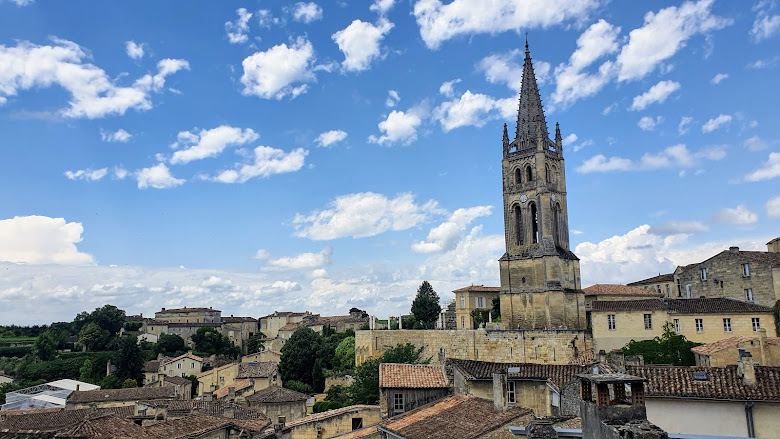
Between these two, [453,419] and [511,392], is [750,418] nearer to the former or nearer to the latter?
[511,392]

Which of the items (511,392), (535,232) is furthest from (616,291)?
(511,392)

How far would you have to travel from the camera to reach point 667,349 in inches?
1430

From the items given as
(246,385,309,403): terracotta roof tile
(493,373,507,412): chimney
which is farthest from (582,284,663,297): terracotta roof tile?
(493,373,507,412): chimney

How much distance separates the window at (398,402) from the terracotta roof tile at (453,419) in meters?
1.10

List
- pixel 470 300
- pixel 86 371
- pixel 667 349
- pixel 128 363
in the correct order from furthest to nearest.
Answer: pixel 86 371
pixel 128 363
pixel 470 300
pixel 667 349

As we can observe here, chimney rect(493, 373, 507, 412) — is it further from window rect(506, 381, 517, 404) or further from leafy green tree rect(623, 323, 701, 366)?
leafy green tree rect(623, 323, 701, 366)

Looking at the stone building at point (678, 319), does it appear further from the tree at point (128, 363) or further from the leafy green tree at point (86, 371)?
the leafy green tree at point (86, 371)

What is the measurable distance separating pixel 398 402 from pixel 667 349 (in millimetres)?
20279

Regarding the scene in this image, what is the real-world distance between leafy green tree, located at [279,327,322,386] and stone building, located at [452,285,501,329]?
17.0m

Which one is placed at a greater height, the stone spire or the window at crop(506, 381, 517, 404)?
the stone spire

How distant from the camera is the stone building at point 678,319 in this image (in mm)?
36969

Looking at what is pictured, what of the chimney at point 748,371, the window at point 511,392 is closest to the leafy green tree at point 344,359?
the window at point 511,392

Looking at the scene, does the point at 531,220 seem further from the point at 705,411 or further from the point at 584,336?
the point at 705,411

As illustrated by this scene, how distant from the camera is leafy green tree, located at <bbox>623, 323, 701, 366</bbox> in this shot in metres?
35.3
